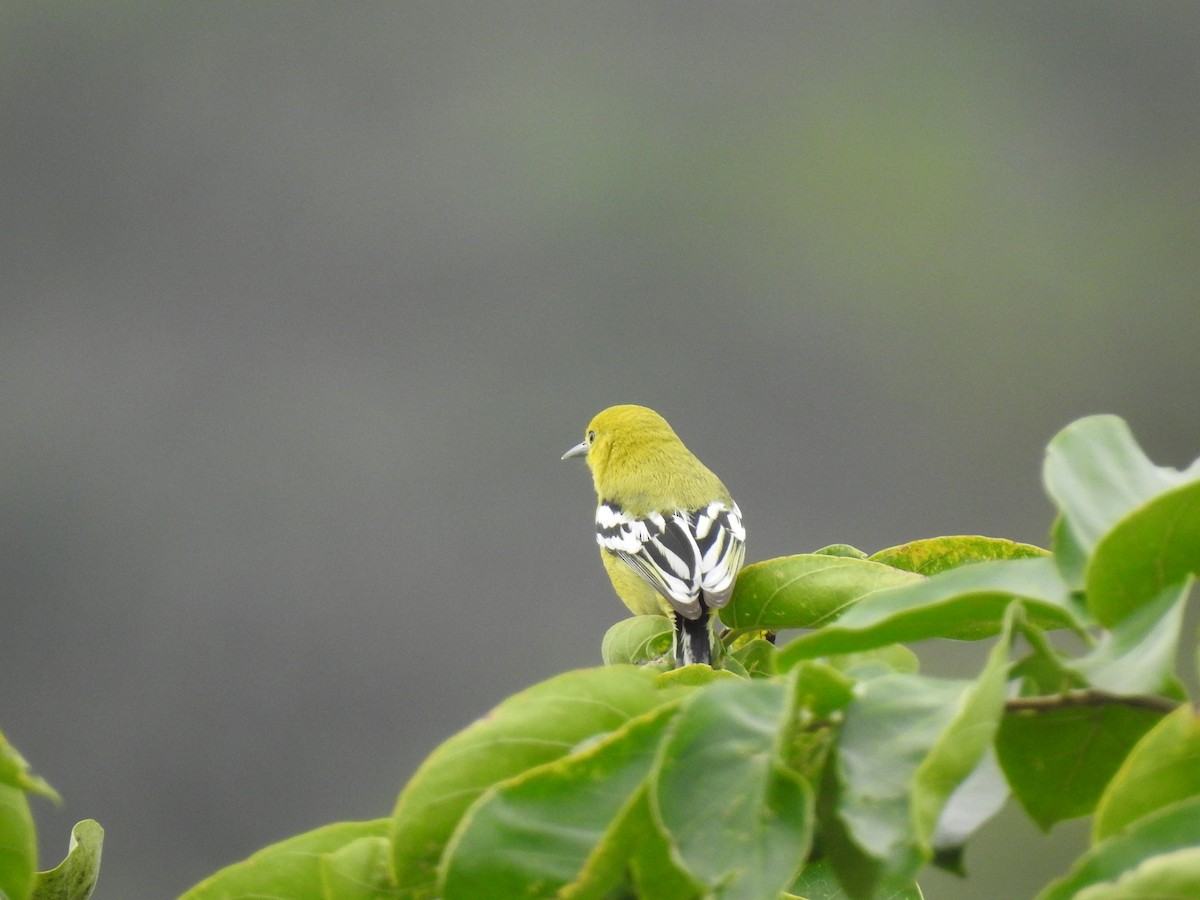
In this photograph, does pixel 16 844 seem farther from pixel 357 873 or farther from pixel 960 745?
pixel 960 745

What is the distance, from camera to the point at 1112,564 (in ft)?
2.06

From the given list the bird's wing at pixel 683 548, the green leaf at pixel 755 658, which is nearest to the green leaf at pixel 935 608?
the green leaf at pixel 755 658

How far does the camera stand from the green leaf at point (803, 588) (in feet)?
4.40

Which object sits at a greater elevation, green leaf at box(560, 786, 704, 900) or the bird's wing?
green leaf at box(560, 786, 704, 900)

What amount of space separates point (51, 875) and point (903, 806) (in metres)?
0.64

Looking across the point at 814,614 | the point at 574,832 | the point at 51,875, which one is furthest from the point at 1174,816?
the point at 814,614

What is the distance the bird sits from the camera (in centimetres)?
346

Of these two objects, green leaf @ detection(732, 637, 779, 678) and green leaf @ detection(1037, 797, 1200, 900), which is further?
green leaf @ detection(732, 637, 779, 678)

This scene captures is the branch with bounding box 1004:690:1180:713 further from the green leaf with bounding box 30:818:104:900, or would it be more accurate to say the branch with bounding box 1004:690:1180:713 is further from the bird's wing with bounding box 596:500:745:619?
the bird's wing with bounding box 596:500:745:619

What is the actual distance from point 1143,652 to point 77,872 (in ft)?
2.36

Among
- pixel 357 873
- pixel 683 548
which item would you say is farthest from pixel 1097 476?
pixel 683 548

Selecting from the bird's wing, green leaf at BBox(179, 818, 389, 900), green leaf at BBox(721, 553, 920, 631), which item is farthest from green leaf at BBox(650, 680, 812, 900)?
the bird's wing

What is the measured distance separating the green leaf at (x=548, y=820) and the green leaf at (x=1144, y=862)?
0.63ft

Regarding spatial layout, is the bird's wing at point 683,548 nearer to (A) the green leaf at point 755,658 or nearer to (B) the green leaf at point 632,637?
(B) the green leaf at point 632,637
